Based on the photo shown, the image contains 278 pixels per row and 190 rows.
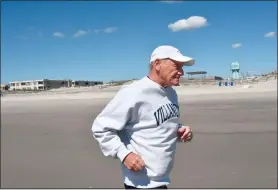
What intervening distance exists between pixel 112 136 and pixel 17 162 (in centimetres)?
494

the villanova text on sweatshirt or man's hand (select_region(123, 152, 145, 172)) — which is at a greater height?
the villanova text on sweatshirt

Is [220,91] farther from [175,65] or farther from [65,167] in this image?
[175,65]

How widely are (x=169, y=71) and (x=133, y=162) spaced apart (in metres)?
0.59

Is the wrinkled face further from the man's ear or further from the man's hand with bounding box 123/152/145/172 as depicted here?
the man's hand with bounding box 123/152/145/172

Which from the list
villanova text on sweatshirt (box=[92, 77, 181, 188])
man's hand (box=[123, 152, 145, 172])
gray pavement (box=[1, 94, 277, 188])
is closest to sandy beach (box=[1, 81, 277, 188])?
gray pavement (box=[1, 94, 277, 188])

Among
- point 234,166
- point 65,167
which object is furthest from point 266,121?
point 65,167

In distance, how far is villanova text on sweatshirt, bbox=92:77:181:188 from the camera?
226cm

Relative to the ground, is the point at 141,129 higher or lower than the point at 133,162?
higher

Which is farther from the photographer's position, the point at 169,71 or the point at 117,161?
the point at 117,161

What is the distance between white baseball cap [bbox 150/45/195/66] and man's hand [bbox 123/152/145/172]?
609mm

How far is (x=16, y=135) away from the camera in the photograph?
982 cm

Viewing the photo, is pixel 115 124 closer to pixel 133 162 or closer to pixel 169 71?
pixel 133 162

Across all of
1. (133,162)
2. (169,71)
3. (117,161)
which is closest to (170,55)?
(169,71)

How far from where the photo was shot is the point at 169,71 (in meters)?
2.30
